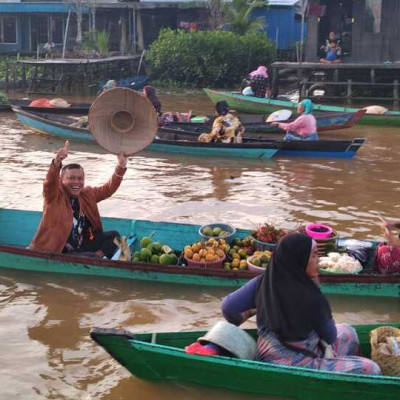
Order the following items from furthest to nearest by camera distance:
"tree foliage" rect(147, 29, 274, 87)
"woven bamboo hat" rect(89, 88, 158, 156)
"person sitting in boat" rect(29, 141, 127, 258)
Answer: "tree foliage" rect(147, 29, 274, 87) < "woven bamboo hat" rect(89, 88, 158, 156) < "person sitting in boat" rect(29, 141, 127, 258)

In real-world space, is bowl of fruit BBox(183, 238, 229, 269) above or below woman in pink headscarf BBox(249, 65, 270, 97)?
below

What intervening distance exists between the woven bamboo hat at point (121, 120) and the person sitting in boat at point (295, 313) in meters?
3.16

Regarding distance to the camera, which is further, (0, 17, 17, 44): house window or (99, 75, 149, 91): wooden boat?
(0, 17, 17, 44): house window

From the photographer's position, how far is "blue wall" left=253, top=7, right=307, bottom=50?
89.4 feet

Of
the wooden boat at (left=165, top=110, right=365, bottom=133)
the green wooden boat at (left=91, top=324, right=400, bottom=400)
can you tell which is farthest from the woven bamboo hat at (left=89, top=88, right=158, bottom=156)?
the wooden boat at (left=165, top=110, right=365, bottom=133)

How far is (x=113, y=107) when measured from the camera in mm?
6621

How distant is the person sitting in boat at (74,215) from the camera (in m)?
5.81

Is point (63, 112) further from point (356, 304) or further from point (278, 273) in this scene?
point (278, 273)

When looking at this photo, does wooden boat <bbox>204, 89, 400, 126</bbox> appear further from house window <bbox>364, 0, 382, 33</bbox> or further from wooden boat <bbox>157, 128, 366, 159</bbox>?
house window <bbox>364, 0, 382, 33</bbox>

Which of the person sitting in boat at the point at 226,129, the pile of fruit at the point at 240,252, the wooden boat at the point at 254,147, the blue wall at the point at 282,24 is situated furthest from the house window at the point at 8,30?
the pile of fruit at the point at 240,252

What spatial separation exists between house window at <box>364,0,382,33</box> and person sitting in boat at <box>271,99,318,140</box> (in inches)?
344

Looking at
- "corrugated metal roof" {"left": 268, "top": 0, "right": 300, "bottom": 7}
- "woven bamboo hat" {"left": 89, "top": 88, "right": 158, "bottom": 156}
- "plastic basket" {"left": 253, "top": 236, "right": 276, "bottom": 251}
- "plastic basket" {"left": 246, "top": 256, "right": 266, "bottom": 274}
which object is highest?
"corrugated metal roof" {"left": 268, "top": 0, "right": 300, "bottom": 7}

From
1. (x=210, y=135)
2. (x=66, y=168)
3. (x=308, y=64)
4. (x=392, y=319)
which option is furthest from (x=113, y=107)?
(x=308, y=64)

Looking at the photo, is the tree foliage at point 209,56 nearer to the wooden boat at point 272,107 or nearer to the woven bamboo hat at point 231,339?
the wooden boat at point 272,107
